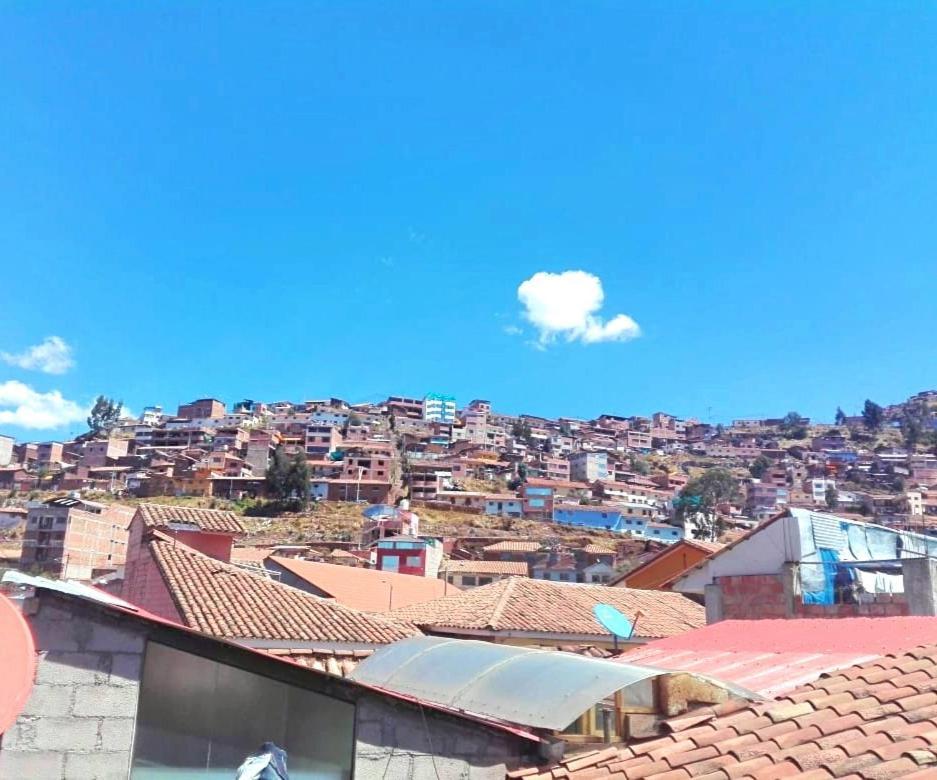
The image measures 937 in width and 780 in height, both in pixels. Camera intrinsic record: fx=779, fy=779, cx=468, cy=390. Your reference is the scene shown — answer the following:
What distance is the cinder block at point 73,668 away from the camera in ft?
17.0

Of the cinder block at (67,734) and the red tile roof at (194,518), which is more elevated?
the red tile roof at (194,518)

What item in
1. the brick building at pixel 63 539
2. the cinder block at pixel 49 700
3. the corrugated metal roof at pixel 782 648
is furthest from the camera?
the brick building at pixel 63 539

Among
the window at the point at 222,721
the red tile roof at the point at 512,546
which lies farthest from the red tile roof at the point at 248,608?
the red tile roof at the point at 512,546

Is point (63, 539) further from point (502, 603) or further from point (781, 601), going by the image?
point (781, 601)

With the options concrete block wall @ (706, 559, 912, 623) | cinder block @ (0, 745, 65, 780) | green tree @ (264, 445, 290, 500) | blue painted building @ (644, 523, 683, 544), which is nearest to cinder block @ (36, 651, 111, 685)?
cinder block @ (0, 745, 65, 780)

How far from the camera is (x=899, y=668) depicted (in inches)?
242

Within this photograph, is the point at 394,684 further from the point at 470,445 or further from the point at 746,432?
the point at 746,432

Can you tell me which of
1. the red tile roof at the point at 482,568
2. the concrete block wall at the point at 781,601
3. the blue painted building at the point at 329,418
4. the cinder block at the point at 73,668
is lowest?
the cinder block at the point at 73,668

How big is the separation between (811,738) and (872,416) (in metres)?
188

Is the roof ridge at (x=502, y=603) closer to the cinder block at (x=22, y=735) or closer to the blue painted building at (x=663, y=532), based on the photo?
the cinder block at (x=22, y=735)

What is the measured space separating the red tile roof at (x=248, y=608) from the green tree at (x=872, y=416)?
178m

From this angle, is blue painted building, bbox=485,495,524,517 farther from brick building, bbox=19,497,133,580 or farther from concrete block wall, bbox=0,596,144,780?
concrete block wall, bbox=0,596,144,780

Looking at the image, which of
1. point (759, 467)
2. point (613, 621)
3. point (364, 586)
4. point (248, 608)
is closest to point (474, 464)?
point (759, 467)

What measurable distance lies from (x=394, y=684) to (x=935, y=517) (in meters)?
120
